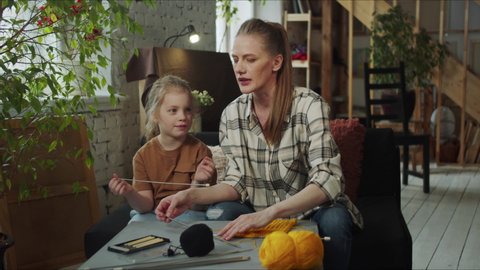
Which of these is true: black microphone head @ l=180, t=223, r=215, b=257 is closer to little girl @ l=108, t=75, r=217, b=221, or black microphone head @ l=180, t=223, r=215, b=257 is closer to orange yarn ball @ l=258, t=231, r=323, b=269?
orange yarn ball @ l=258, t=231, r=323, b=269

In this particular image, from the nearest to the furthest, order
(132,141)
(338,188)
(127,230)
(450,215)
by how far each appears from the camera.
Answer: (127,230) < (338,188) < (132,141) < (450,215)

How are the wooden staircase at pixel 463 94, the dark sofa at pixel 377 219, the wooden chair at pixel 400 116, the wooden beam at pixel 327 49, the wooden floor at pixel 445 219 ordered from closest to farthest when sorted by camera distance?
the dark sofa at pixel 377 219
the wooden floor at pixel 445 219
the wooden chair at pixel 400 116
the wooden staircase at pixel 463 94
the wooden beam at pixel 327 49

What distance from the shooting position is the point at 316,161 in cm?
187

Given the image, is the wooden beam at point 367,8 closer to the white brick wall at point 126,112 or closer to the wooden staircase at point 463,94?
the wooden staircase at point 463,94

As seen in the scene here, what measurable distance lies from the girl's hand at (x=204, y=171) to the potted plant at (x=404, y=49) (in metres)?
4.26

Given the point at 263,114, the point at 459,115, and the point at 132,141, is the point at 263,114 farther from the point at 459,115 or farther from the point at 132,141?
the point at 459,115

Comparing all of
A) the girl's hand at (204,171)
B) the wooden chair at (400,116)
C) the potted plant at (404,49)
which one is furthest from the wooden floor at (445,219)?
the girl's hand at (204,171)

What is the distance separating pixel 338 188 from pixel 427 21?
5888 millimetres

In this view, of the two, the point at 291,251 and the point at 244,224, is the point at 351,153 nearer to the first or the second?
the point at 244,224

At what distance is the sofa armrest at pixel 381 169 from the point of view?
2.48 metres

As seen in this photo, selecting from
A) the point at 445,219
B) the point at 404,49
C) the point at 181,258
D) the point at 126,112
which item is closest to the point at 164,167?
the point at 181,258

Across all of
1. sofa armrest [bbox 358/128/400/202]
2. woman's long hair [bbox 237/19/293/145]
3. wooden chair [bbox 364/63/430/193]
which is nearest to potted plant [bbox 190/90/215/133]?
sofa armrest [bbox 358/128/400/202]

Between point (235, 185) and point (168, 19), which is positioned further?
point (168, 19)

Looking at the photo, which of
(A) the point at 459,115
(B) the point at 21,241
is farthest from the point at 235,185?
(A) the point at 459,115
